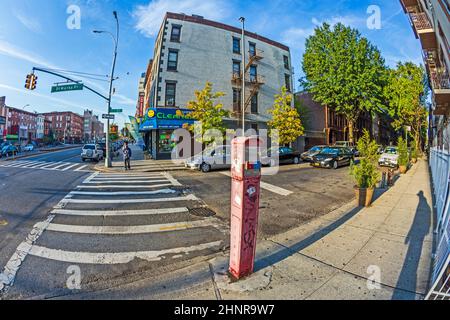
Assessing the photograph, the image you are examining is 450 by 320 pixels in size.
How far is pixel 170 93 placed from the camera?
806 inches

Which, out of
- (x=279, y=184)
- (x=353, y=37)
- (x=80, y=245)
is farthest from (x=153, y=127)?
(x=353, y=37)

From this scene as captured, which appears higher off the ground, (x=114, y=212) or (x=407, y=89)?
(x=407, y=89)

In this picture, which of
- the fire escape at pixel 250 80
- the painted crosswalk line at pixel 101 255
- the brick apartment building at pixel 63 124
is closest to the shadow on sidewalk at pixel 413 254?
the painted crosswalk line at pixel 101 255

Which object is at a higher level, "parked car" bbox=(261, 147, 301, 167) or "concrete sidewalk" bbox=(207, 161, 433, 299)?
"parked car" bbox=(261, 147, 301, 167)

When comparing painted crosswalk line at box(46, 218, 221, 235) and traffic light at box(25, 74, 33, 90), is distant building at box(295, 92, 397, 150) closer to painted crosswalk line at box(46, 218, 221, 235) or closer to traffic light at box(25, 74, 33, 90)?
painted crosswalk line at box(46, 218, 221, 235)

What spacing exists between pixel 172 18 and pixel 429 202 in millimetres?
24302

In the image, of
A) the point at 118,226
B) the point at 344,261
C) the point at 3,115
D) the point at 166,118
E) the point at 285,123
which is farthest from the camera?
the point at 3,115

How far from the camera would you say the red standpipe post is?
2959 millimetres

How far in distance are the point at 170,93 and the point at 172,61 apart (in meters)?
Result: 3.32

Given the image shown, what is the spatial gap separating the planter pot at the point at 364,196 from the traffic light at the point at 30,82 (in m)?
18.8

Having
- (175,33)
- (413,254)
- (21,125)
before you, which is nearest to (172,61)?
(175,33)

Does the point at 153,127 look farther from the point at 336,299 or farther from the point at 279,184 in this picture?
the point at 336,299

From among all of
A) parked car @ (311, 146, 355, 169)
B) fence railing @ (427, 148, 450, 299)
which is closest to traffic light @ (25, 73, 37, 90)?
fence railing @ (427, 148, 450, 299)

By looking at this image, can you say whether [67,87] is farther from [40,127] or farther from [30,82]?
[40,127]
